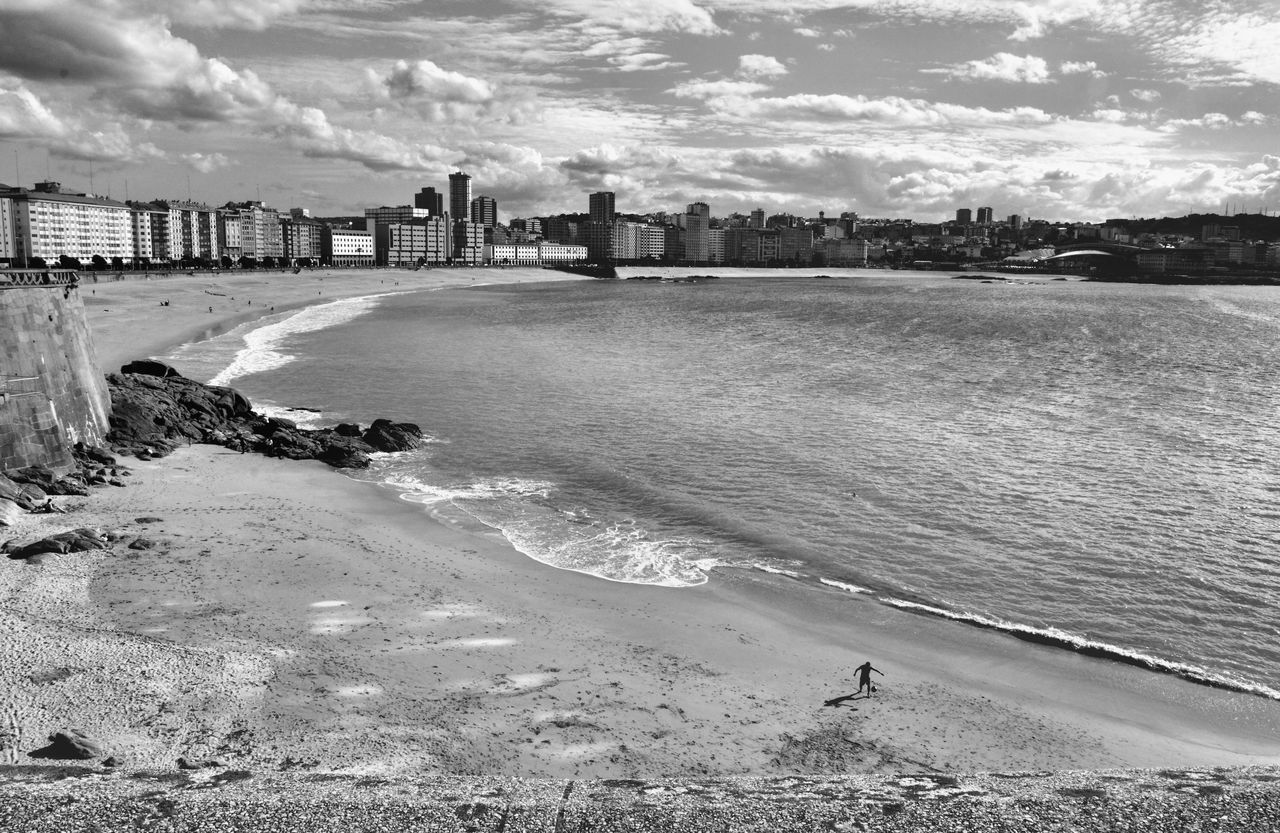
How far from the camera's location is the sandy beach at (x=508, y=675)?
920 centimetres

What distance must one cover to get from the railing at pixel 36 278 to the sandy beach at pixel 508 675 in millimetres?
8342

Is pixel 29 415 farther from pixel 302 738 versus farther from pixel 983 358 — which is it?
pixel 983 358

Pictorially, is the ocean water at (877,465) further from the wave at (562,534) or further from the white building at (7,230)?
the white building at (7,230)

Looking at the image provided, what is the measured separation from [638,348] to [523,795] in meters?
47.6

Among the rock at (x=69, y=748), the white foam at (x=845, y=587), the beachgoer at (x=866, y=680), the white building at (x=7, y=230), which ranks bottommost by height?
the white foam at (x=845, y=587)

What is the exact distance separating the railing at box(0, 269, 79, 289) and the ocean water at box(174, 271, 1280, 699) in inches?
315

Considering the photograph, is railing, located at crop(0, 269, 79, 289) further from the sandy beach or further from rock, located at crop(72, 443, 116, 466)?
the sandy beach

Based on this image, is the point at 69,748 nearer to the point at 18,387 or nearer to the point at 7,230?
the point at 18,387

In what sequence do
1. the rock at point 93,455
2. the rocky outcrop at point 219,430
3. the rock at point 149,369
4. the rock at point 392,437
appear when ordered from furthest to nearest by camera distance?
the rock at point 149,369 → the rock at point 392,437 → the rocky outcrop at point 219,430 → the rock at point 93,455

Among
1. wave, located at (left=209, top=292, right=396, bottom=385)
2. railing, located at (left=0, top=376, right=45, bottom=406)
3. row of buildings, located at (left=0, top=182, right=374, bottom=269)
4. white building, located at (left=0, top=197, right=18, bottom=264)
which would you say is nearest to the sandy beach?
railing, located at (left=0, top=376, right=45, bottom=406)

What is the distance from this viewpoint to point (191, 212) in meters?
187

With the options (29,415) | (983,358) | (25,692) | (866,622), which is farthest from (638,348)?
(25,692)

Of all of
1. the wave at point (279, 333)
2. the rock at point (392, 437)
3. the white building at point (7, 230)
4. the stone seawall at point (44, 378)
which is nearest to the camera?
the stone seawall at point (44, 378)

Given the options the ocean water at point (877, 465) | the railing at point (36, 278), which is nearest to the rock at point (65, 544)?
the ocean water at point (877, 465)
